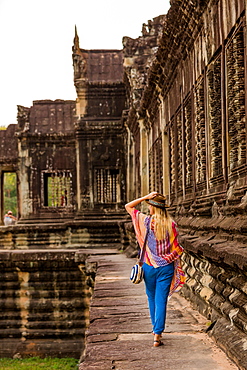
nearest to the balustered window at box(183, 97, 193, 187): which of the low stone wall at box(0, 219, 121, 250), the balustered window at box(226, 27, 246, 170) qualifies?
the balustered window at box(226, 27, 246, 170)

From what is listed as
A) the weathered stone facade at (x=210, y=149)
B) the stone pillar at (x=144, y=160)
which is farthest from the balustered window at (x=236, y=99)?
the stone pillar at (x=144, y=160)

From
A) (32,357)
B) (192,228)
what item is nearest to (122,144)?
(32,357)

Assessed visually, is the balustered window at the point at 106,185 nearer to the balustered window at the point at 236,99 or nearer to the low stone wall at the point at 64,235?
the low stone wall at the point at 64,235

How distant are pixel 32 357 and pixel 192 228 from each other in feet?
23.0

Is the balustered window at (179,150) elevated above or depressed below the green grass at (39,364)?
above

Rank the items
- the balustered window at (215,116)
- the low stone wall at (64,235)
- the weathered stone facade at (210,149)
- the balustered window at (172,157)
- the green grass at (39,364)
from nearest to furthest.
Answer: the weathered stone facade at (210,149), the balustered window at (215,116), the balustered window at (172,157), the green grass at (39,364), the low stone wall at (64,235)

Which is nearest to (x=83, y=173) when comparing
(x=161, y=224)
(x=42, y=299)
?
(x=42, y=299)

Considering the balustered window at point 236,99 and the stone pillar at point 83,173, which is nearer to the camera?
the balustered window at point 236,99

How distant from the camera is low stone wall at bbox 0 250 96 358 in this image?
44.6ft

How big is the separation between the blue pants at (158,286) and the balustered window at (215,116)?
1347 mm

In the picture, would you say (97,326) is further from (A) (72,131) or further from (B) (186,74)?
(A) (72,131)

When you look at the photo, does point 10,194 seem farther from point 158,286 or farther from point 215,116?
point 158,286

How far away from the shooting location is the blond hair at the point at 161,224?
5320 millimetres

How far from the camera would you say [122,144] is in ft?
69.8
